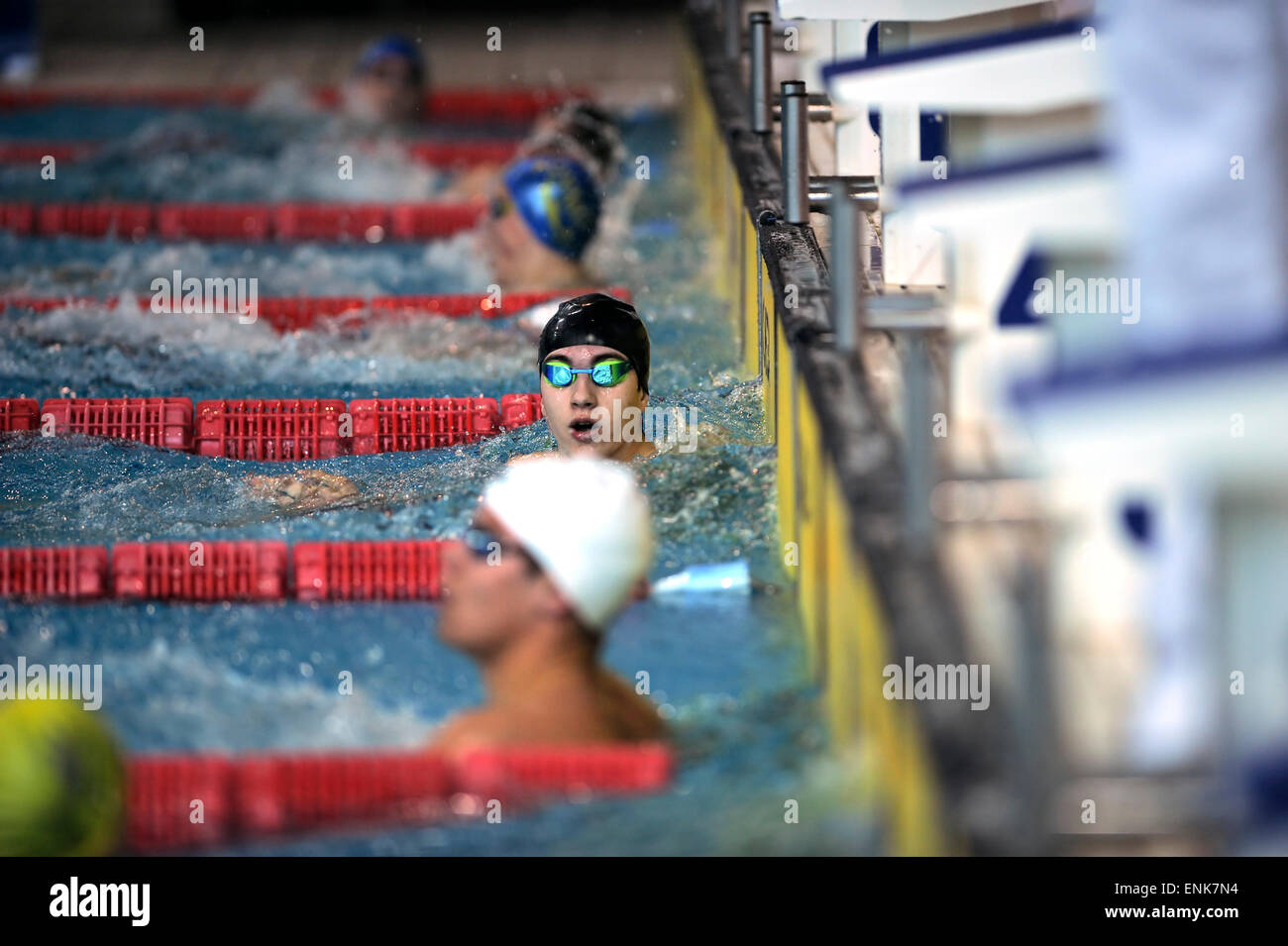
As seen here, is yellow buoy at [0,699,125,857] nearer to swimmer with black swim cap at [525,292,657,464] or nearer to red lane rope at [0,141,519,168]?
swimmer with black swim cap at [525,292,657,464]

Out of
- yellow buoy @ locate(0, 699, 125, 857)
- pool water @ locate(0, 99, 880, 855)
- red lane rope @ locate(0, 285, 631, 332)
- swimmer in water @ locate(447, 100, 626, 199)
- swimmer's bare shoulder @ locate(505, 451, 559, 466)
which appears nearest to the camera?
yellow buoy @ locate(0, 699, 125, 857)

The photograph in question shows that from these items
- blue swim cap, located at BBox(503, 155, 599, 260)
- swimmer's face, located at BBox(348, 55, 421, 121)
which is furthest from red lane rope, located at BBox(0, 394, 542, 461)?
swimmer's face, located at BBox(348, 55, 421, 121)

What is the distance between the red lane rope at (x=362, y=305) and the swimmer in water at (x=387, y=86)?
302 cm

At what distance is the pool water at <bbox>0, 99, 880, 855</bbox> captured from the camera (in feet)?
9.04

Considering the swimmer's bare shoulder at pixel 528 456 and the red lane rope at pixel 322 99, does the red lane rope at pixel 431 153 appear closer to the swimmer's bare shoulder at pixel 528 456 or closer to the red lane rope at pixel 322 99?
the red lane rope at pixel 322 99

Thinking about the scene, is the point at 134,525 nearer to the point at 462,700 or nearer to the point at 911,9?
the point at 462,700

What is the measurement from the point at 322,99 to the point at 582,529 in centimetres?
690

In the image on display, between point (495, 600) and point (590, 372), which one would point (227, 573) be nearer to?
point (590, 372)

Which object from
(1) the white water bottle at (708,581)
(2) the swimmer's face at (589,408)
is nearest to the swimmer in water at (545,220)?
(2) the swimmer's face at (589,408)

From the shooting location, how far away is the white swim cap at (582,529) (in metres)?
2.79

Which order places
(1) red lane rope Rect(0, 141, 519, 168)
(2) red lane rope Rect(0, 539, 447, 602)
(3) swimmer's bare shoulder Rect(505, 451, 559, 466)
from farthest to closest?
(1) red lane rope Rect(0, 141, 519, 168) → (3) swimmer's bare shoulder Rect(505, 451, 559, 466) → (2) red lane rope Rect(0, 539, 447, 602)

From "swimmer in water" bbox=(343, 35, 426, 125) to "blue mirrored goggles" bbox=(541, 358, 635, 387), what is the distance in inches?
187

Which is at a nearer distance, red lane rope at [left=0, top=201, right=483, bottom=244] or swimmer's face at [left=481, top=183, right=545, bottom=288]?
swimmer's face at [left=481, top=183, right=545, bottom=288]
